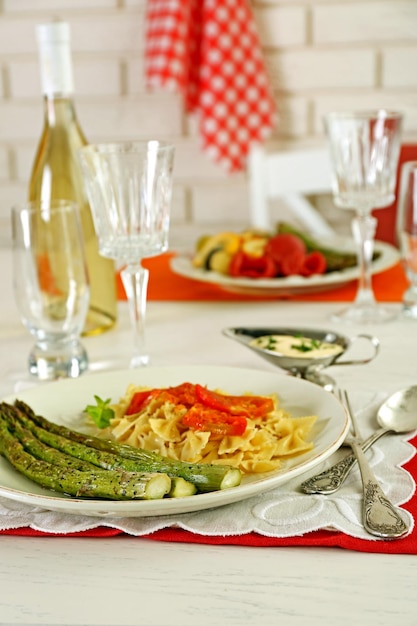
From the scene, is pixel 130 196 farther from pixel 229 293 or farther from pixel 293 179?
pixel 293 179

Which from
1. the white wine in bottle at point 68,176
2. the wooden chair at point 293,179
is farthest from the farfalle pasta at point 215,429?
the wooden chair at point 293,179

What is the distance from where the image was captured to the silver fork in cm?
69

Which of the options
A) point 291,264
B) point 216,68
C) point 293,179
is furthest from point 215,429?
point 216,68

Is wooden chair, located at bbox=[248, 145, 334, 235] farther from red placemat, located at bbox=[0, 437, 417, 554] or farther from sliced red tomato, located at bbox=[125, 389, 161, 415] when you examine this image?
red placemat, located at bbox=[0, 437, 417, 554]

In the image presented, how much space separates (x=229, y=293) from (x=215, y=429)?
2.60 feet

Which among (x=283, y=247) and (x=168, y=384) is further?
(x=283, y=247)

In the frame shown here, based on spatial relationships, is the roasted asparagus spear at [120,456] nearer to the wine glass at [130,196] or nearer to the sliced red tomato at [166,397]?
the sliced red tomato at [166,397]

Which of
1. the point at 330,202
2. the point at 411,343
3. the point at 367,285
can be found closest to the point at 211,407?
the point at 411,343

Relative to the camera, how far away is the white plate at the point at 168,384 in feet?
2.25

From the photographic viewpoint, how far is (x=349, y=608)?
0.61 meters

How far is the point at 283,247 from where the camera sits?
155cm

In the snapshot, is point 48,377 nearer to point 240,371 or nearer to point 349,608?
point 240,371

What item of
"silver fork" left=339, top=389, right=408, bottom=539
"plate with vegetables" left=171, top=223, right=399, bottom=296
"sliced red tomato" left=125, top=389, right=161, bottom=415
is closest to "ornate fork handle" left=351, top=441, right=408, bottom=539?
"silver fork" left=339, top=389, right=408, bottom=539

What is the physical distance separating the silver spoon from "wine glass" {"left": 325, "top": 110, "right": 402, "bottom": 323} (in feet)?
1.41
